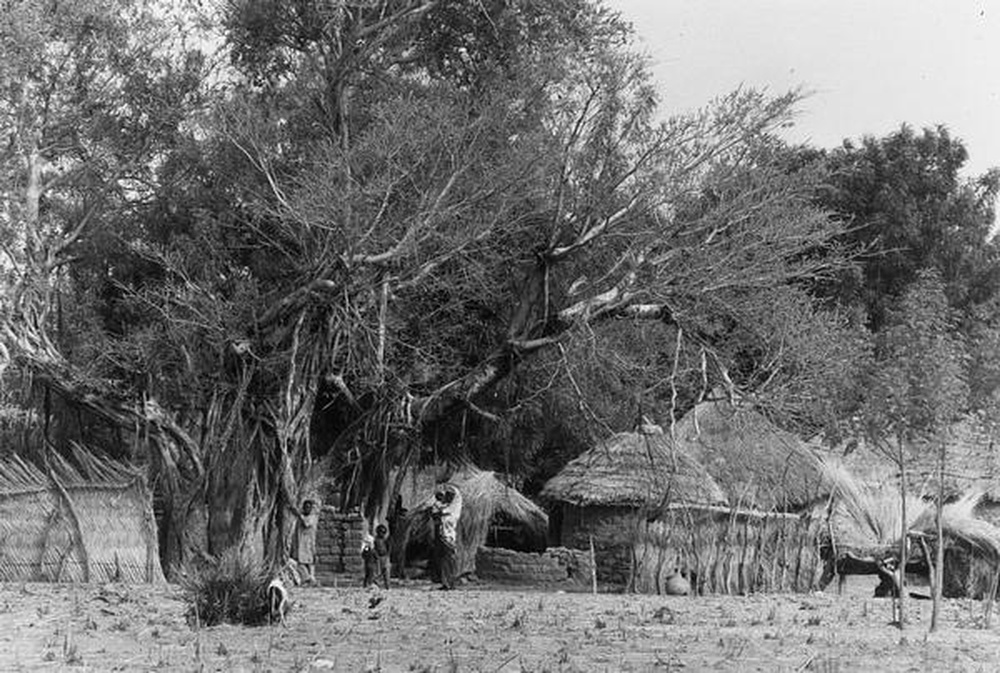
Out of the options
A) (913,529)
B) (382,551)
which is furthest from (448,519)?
(913,529)

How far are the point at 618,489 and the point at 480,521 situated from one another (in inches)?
120

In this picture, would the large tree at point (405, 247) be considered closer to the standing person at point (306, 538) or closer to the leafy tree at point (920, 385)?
the standing person at point (306, 538)

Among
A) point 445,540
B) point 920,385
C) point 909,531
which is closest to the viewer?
point 920,385

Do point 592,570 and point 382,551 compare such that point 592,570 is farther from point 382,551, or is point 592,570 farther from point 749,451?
point 749,451

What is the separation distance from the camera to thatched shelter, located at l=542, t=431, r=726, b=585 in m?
19.2

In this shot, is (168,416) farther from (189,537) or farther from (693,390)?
(693,390)

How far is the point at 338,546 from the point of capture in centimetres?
2019

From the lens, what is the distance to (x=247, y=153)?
741 inches

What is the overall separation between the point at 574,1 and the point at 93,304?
8982 millimetres

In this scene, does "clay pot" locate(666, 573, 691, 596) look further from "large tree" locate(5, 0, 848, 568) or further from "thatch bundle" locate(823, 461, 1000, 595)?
"large tree" locate(5, 0, 848, 568)

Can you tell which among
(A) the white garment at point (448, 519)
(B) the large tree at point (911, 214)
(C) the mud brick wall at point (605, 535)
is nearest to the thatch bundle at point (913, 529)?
(C) the mud brick wall at point (605, 535)

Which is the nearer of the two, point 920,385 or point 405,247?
point 920,385

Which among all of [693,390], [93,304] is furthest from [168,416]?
[693,390]

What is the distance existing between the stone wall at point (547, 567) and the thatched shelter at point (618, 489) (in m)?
0.26
